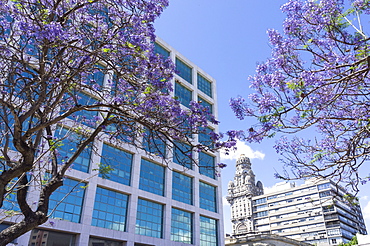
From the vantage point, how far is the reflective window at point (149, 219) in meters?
25.4

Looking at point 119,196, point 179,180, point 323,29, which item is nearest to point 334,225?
point 179,180

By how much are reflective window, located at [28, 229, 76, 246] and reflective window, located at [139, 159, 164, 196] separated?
728cm

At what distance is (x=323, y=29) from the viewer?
25.0ft

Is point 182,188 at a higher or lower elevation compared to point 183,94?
lower

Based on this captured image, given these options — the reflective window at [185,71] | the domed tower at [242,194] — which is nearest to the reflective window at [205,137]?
the reflective window at [185,71]

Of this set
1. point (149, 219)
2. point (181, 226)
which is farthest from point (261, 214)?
point (149, 219)

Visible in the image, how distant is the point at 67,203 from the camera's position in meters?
21.0

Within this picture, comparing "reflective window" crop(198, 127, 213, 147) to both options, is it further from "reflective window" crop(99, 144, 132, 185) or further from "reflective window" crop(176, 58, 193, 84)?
"reflective window" crop(176, 58, 193, 84)

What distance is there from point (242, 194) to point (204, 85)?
223 feet

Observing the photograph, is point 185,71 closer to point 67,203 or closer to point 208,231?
point 208,231

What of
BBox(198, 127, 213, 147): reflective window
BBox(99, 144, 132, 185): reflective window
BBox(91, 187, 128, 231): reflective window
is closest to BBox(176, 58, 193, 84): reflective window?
BBox(198, 127, 213, 147): reflective window

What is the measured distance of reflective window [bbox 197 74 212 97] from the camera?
124 ft

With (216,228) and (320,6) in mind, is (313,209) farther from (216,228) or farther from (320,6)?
(320,6)

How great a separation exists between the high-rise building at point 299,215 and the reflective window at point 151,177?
3763cm
